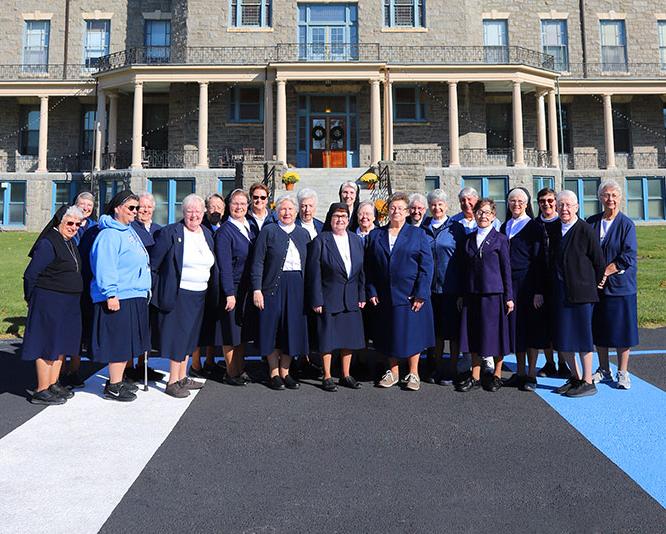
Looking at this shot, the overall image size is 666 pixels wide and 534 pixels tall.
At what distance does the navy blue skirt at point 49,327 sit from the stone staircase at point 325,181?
A: 15.0m

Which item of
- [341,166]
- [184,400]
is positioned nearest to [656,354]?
[184,400]

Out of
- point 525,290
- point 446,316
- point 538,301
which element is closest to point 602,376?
point 538,301

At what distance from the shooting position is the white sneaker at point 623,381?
17.3 ft

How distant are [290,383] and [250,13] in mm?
23628

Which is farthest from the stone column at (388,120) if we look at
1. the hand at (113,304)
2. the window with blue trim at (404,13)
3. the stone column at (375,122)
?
the hand at (113,304)

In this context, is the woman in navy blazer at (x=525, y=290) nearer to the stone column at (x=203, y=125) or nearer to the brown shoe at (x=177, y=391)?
the brown shoe at (x=177, y=391)

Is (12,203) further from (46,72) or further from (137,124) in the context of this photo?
(137,124)

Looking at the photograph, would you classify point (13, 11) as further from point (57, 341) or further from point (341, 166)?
point (57, 341)

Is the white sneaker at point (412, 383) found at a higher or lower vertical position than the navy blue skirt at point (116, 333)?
lower

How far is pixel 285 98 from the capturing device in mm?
23266

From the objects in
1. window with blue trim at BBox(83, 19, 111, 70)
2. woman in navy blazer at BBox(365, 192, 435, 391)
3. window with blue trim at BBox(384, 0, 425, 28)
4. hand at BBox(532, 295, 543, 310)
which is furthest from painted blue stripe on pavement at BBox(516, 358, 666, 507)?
window with blue trim at BBox(83, 19, 111, 70)

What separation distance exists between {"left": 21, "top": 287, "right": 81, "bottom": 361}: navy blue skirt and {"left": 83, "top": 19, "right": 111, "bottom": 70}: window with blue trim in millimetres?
26452

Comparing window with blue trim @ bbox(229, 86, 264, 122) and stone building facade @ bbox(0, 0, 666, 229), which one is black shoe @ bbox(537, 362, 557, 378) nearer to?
stone building facade @ bbox(0, 0, 666, 229)

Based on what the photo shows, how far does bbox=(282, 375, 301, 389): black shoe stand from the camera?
214 inches
